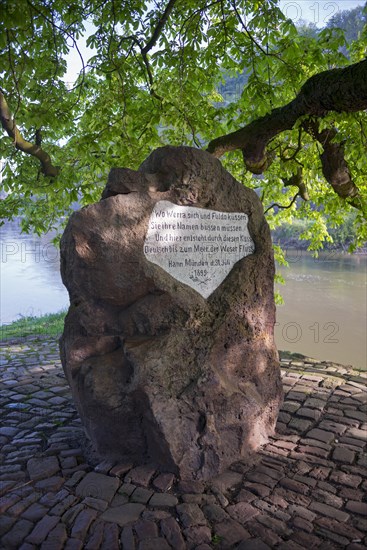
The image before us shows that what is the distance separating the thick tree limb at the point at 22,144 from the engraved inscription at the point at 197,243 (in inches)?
99.7

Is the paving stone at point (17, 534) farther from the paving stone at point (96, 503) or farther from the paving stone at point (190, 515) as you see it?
the paving stone at point (190, 515)

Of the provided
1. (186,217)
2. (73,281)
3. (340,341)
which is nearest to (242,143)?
(186,217)

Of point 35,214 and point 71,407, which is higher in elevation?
point 35,214

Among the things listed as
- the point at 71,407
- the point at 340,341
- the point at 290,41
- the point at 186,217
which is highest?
the point at 290,41

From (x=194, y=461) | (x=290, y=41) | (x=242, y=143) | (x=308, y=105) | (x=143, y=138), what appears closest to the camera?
(x=194, y=461)

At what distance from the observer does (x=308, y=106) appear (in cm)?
502

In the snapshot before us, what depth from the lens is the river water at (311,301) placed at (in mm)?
11344

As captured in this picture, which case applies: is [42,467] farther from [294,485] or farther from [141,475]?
[294,485]

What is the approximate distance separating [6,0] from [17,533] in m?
3.63

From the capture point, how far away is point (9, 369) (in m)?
6.73

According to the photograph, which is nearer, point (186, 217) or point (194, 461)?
point (194, 461)

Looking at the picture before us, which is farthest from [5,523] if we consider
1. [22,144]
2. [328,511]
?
[22,144]

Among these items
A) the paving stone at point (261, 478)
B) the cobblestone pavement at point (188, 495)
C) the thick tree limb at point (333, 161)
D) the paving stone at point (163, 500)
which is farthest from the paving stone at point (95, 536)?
the thick tree limb at point (333, 161)

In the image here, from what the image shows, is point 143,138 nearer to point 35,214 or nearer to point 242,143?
point 242,143
